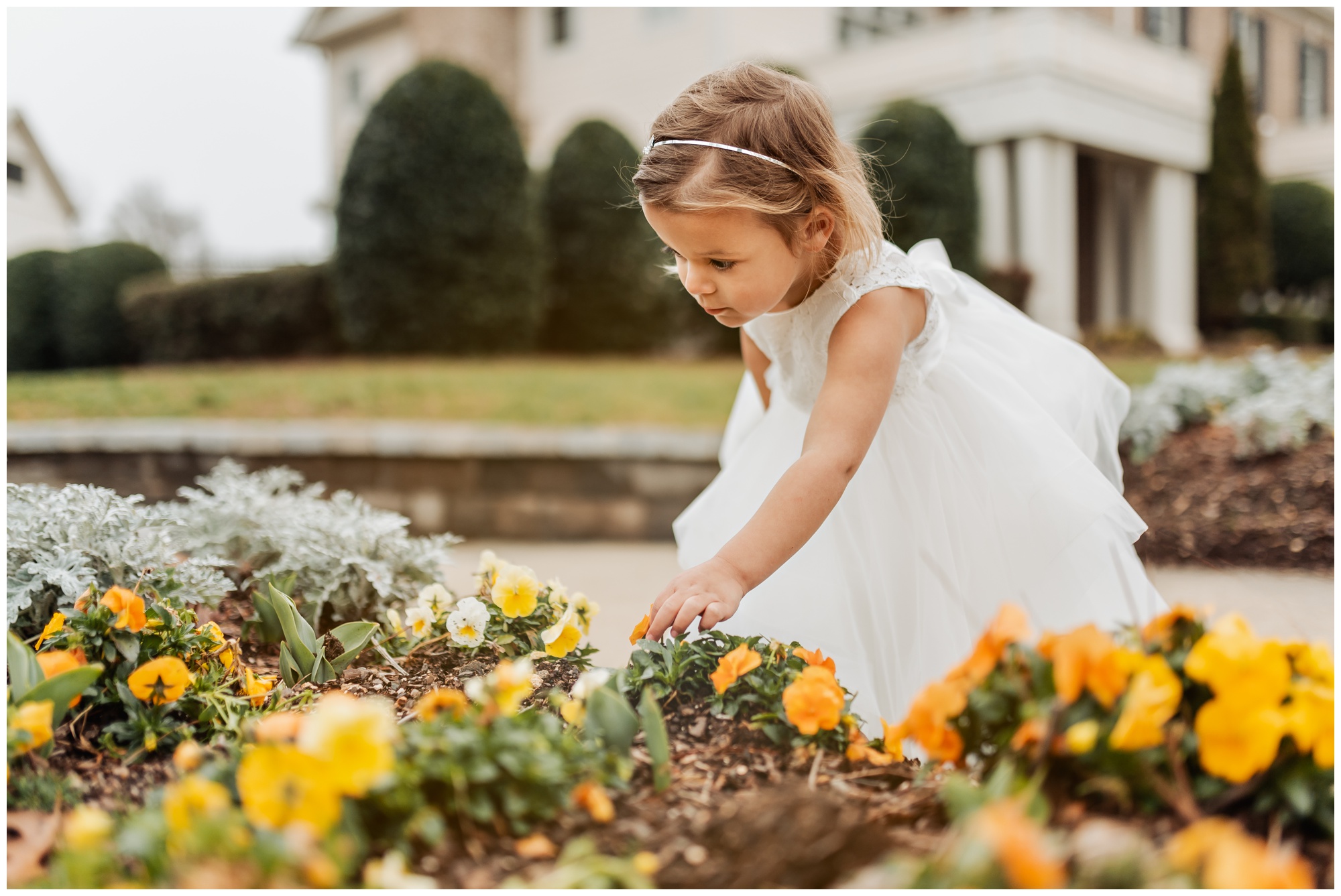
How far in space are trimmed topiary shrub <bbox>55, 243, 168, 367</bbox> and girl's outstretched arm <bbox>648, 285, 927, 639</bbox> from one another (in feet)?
44.0

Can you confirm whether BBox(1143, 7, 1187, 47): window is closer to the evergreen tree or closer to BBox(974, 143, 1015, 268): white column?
the evergreen tree

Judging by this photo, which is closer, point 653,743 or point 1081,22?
point 653,743

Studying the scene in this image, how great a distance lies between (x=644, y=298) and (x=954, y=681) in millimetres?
9840

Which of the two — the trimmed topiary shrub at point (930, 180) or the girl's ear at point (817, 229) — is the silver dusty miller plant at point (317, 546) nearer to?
the girl's ear at point (817, 229)

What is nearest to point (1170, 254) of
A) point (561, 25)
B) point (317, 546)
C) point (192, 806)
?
point (561, 25)

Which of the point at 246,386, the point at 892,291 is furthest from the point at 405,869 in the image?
the point at 246,386

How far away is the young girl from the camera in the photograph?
67.8 inches

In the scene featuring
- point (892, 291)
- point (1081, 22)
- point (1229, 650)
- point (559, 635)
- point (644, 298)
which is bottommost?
point (644, 298)

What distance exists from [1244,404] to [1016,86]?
9.10 m

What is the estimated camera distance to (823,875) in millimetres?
884

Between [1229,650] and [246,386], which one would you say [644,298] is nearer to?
[246,386]

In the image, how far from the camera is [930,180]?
10.9m

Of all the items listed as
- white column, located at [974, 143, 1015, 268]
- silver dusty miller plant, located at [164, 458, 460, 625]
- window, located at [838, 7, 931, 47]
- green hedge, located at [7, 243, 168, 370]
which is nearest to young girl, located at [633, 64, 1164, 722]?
silver dusty miller plant, located at [164, 458, 460, 625]

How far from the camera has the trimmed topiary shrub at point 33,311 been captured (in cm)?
1345
